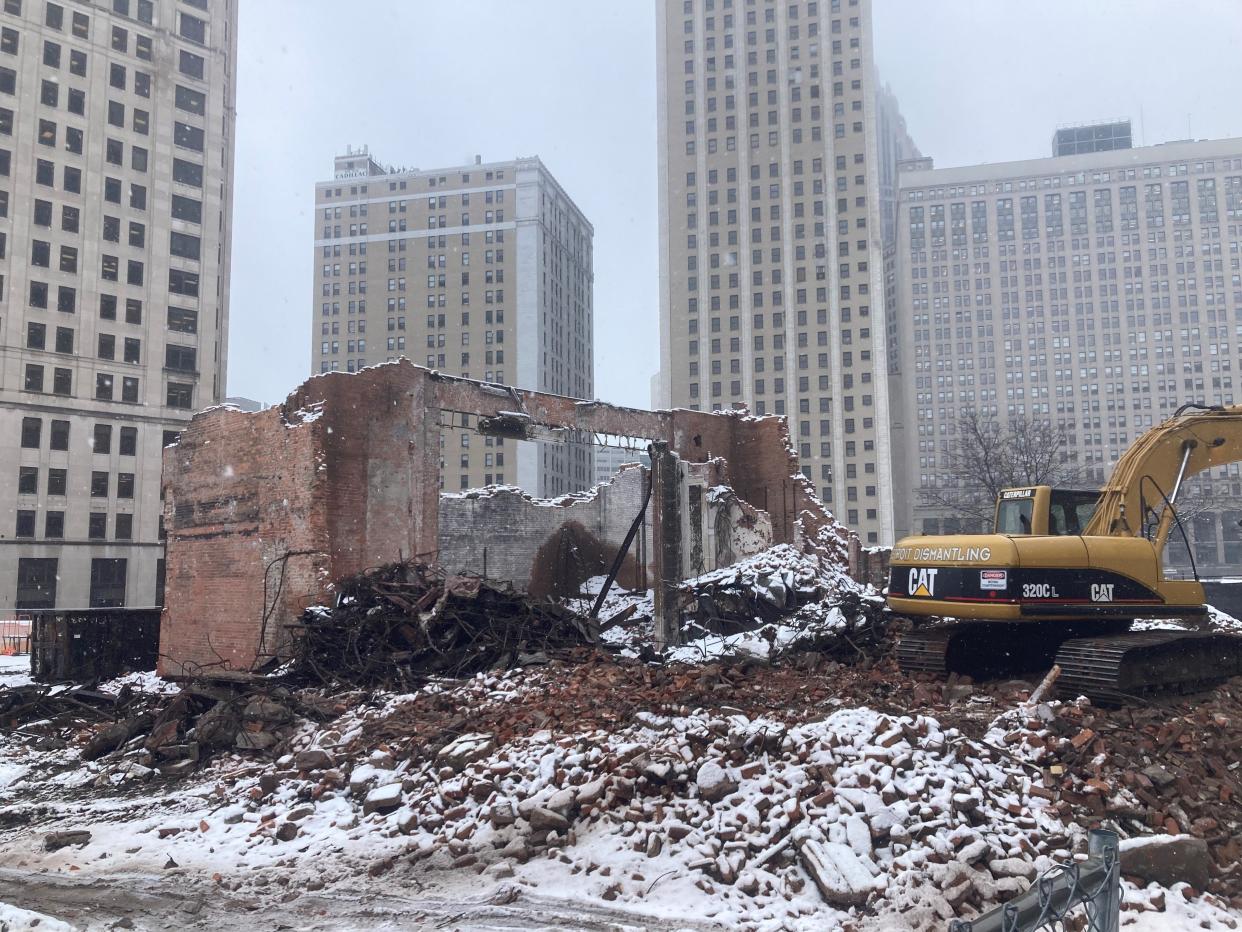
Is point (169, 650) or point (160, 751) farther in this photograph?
point (169, 650)

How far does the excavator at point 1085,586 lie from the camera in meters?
9.28

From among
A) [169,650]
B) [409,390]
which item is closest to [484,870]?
[409,390]

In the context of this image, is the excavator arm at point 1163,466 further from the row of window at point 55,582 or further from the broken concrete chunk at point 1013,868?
the row of window at point 55,582

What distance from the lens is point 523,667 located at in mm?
12367

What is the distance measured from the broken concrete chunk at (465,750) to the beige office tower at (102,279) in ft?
141

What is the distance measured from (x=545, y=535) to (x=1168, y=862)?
1900 cm

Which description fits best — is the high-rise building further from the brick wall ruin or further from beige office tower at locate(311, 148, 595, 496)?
the brick wall ruin

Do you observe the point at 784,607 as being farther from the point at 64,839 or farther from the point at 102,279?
the point at 102,279

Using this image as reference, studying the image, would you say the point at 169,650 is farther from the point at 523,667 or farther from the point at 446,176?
the point at 446,176

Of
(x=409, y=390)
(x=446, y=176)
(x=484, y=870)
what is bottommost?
(x=484, y=870)

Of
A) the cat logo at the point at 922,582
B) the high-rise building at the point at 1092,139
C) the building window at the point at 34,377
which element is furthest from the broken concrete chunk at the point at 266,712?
the high-rise building at the point at 1092,139

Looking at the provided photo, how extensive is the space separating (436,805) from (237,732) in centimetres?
366

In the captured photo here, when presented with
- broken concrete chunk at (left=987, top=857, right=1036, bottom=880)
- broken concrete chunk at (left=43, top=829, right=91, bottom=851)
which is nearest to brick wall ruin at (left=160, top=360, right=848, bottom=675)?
broken concrete chunk at (left=43, top=829, right=91, bottom=851)

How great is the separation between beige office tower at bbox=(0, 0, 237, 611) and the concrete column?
3873 centimetres
